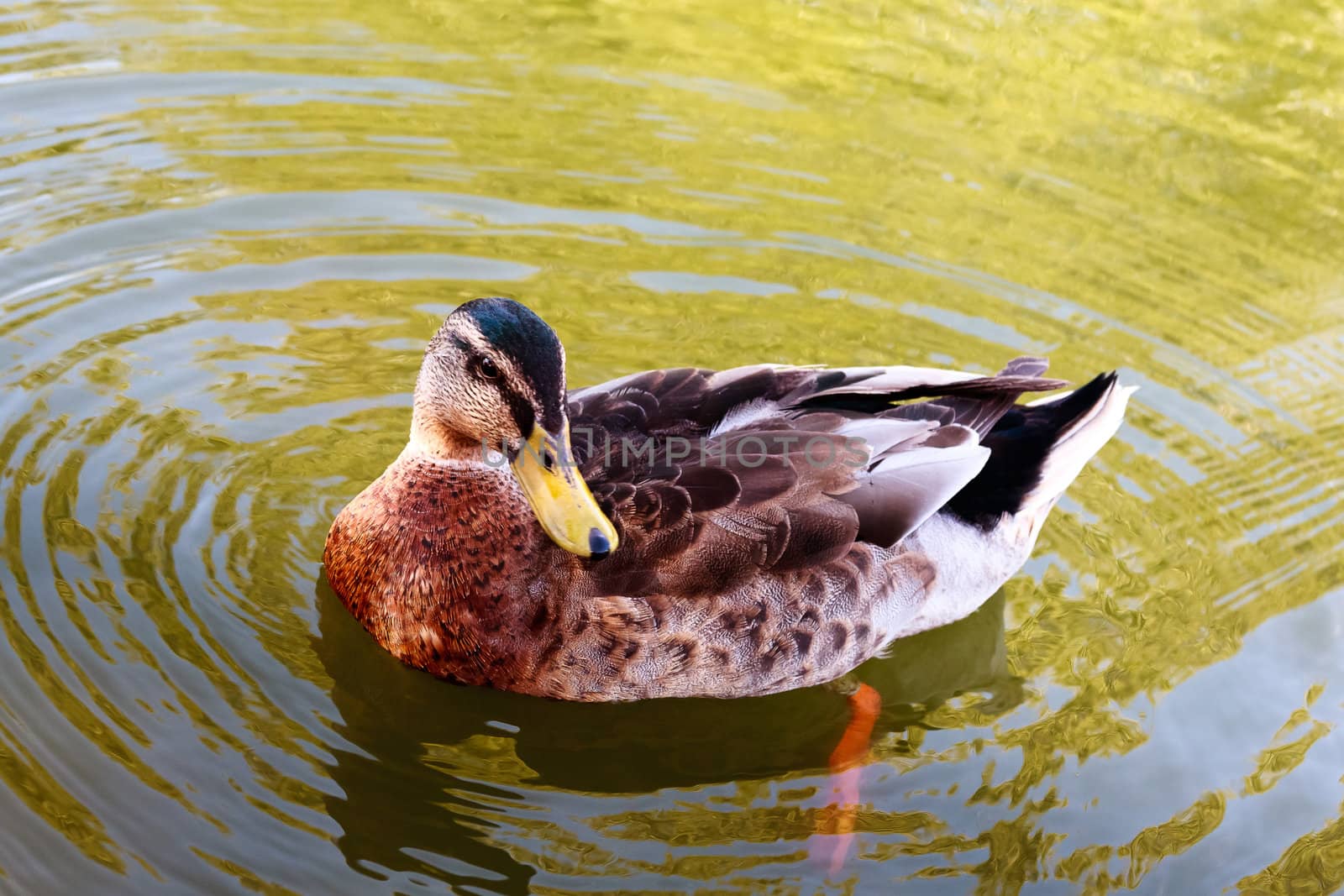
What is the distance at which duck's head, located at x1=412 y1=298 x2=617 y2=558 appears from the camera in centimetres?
486

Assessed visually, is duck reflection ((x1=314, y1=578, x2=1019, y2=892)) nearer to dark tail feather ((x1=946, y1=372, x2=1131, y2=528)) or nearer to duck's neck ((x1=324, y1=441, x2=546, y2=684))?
duck's neck ((x1=324, y1=441, x2=546, y2=684))

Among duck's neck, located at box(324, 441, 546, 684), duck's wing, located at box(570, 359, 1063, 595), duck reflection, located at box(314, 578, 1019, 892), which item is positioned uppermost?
duck's wing, located at box(570, 359, 1063, 595)

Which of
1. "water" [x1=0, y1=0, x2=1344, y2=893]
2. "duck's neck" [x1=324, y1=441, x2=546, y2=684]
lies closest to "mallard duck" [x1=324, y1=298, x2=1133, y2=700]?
"duck's neck" [x1=324, y1=441, x2=546, y2=684]

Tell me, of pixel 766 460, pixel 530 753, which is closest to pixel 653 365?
pixel 766 460

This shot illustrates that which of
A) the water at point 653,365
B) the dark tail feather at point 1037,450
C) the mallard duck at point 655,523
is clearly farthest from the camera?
the dark tail feather at point 1037,450

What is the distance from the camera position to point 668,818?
15.9ft

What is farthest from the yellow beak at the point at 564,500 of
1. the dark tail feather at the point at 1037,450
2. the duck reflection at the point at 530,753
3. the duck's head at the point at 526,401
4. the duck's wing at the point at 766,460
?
the dark tail feather at the point at 1037,450

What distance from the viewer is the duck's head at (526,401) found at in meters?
4.86

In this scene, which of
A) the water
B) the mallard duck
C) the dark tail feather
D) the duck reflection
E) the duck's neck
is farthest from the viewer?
the dark tail feather

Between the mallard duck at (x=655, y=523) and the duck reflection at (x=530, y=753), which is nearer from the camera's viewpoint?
the duck reflection at (x=530, y=753)

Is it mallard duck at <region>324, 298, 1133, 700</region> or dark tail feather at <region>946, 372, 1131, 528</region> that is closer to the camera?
mallard duck at <region>324, 298, 1133, 700</region>

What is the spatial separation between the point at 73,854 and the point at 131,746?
0.46 m

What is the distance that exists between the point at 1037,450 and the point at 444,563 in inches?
96.8

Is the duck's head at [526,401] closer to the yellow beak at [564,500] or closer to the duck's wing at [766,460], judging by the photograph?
the yellow beak at [564,500]
